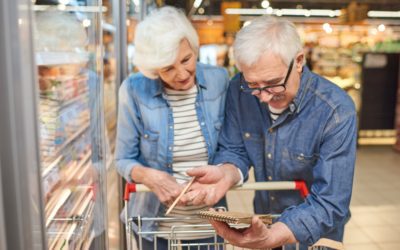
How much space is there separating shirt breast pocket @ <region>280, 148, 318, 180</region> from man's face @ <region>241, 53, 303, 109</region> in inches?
8.9

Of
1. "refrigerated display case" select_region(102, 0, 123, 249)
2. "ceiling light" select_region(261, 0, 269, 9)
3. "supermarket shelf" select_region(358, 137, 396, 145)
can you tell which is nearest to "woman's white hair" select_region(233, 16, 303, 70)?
"refrigerated display case" select_region(102, 0, 123, 249)

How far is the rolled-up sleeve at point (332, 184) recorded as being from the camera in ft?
4.57

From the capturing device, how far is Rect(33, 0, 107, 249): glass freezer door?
1.75m

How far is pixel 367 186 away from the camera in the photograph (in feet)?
19.4

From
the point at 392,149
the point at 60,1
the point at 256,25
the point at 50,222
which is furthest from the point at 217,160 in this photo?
the point at 392,149

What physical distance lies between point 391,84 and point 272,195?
24.6ft

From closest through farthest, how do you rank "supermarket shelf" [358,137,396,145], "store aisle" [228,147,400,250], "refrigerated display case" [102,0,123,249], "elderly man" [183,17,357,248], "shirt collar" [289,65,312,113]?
"elderly man" [183,17,357,248] < "shirt collar" [289,65,312,113] < "refrigerated display case" [102,0,123,249] < "store aisle" [228,147,400,250] < "supermarket shelf" [358,137,396,145]

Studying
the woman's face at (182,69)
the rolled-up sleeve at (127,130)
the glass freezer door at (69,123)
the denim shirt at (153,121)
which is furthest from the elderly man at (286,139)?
the glass freezer door at (69,123)

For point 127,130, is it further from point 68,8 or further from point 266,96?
point 68,8

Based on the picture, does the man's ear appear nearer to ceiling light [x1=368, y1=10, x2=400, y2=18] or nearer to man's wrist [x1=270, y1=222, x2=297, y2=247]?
man's wrist [x1=270, y1=222, x2=297, y2=247]

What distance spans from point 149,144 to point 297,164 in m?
0.63

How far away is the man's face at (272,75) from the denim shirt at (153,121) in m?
0.37

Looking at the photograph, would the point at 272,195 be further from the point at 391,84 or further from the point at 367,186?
the point at 391,84

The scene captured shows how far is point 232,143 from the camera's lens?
177cm
